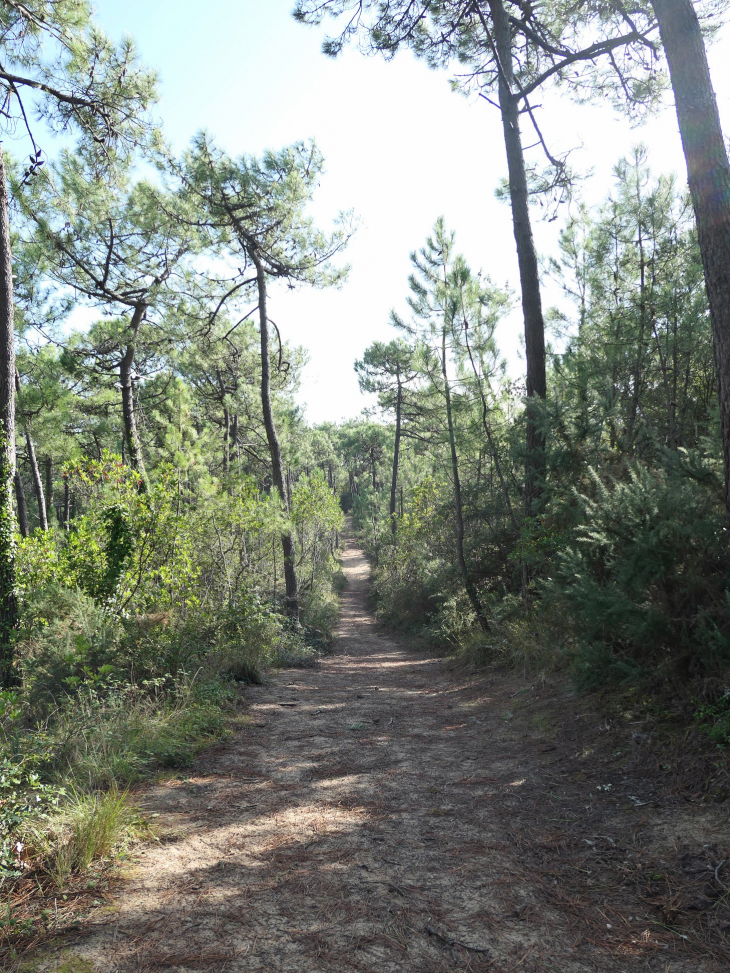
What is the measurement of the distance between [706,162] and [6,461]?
7376 millimetres

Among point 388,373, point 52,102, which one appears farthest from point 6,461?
point 388,373

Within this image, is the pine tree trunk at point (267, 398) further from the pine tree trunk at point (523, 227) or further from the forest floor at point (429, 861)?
the forest floor at point (429, 861)

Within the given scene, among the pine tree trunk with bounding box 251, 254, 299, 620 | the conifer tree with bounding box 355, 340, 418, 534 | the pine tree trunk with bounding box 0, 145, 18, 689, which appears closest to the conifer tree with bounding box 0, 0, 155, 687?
the pine tree trunk with bounding box 0, 145, 18, 689

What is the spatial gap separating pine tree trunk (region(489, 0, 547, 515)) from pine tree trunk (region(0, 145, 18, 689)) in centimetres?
664

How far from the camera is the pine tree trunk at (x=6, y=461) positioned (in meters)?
6.28

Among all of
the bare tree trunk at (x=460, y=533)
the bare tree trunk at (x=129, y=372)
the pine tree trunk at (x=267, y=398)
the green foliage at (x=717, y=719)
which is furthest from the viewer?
the bare tree trunk at (x=129, y=372)

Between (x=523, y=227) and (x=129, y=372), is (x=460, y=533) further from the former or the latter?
(x=129, y=372)

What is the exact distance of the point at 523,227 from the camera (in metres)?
8.24

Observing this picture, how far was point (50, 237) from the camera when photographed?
11.7 metres

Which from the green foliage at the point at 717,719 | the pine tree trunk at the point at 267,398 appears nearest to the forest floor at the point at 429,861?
the green foliage at the point at 717,719

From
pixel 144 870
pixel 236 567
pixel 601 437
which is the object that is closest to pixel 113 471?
pixel 236 567

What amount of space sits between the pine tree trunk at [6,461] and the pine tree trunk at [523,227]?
21.8ft

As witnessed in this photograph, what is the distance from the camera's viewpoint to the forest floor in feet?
6.81

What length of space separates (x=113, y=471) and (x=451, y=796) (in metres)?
6.14
